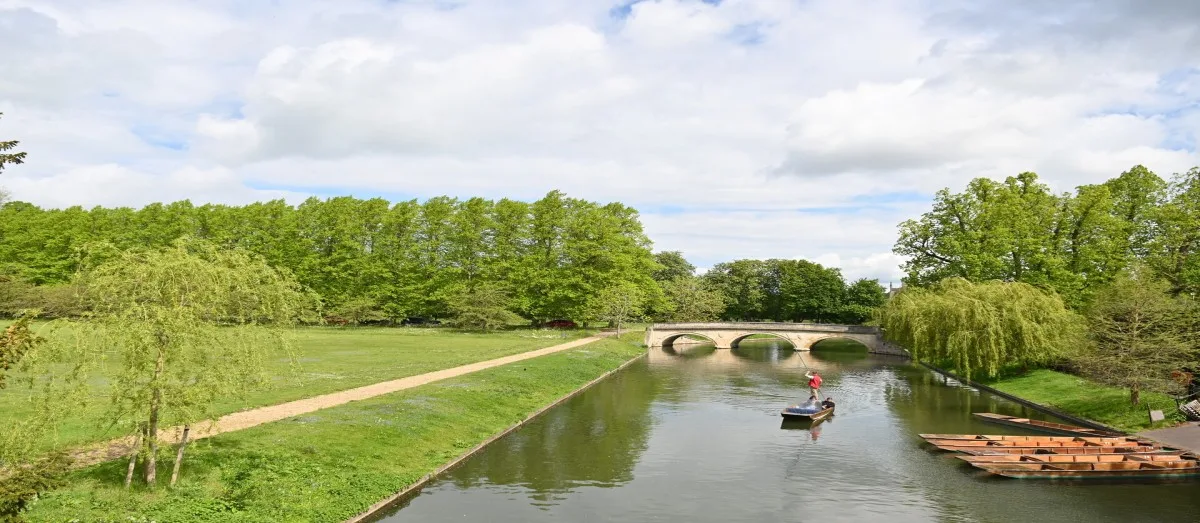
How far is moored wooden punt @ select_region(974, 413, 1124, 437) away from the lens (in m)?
37.1

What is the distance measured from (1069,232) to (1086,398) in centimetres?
2874

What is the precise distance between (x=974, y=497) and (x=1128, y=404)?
20.6m

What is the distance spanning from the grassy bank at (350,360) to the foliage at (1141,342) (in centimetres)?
3937

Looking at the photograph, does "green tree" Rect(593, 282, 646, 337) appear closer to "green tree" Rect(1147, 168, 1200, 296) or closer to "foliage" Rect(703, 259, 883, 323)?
"foliage" Rect(703, 259, 883, 323)

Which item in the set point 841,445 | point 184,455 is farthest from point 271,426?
point 841,445

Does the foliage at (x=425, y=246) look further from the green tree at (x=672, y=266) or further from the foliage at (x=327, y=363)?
the green tree at (x=672, y=266)

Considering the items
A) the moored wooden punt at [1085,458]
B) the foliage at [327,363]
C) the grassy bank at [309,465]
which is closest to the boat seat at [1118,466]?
the moored wooden punt at [1085,458]

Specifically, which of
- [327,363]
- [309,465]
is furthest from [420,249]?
[309,465]

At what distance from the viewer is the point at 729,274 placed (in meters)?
155

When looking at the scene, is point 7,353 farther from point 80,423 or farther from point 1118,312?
point 1118,312

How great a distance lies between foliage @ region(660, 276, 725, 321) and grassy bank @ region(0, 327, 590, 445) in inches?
1407

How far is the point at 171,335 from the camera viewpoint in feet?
63.5

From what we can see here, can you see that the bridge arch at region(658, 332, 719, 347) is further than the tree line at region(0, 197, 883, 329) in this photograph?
Yes

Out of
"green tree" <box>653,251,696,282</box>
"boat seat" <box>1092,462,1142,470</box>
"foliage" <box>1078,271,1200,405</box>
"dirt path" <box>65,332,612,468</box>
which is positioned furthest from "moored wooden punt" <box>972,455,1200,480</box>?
"green tree" <box>653,251,696,282</box>
